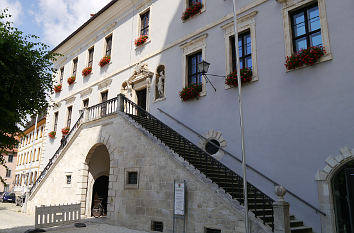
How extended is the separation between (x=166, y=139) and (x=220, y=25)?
5.33 m

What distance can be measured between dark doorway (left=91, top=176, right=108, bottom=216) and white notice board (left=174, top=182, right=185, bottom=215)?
7556mm

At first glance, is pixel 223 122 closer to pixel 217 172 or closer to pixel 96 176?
pixel 217 172

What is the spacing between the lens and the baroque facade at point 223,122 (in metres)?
8.46

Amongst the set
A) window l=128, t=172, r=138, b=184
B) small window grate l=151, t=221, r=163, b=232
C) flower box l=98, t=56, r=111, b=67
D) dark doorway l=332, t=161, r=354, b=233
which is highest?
flower box l=98, t=56, r=111, b=67

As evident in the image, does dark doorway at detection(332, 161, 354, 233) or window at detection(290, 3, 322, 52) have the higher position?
window at detection(290, 3, 322, 52)

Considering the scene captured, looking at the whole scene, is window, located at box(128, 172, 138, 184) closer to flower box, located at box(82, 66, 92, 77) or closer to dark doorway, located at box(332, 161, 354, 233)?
dark doorway, located at box(332, 161, 354, 233)

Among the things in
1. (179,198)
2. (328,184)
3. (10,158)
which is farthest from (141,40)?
(10,158)

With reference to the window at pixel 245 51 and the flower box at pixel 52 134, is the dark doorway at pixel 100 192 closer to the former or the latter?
the window at pixel 245 51

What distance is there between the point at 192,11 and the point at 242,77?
479 centimetres

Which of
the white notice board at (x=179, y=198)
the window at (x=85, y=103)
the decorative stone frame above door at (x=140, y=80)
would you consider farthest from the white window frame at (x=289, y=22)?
the window at (x=85, y=103)

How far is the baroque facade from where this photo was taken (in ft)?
27.8

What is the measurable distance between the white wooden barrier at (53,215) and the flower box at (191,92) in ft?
20.4

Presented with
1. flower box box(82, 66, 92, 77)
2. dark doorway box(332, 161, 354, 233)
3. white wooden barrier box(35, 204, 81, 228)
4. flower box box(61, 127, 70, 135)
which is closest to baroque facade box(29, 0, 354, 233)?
dark doorway box(332, 161, 354, 233)

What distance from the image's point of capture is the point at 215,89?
39.4ft
